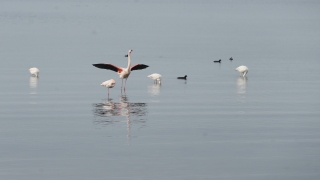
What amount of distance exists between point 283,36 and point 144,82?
1540 inches

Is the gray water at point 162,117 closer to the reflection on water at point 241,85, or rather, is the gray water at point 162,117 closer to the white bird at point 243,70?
the reflection on water at point 241,85

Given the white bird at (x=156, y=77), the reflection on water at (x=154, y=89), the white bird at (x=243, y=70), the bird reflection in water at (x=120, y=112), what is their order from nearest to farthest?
the bird reflection in water at (x=120, y=112)
the reflection on water at (x=154, y=89)
the white bird at (x=156, y=77)
the white bird at (x=243, y=70)

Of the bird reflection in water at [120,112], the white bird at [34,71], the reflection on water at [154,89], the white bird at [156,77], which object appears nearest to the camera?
the bird reflection in water at [120,112]

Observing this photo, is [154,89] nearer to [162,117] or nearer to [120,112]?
[120,112]

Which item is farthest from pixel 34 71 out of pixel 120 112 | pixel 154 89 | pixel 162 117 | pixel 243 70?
pixel 162 117

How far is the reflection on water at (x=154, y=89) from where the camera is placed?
30.3 metres

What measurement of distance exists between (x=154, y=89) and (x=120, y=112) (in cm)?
629

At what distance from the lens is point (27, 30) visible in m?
75.6

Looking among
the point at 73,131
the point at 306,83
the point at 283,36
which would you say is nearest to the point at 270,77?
the point at 306,83

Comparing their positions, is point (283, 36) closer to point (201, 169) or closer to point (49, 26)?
point (49, 26)

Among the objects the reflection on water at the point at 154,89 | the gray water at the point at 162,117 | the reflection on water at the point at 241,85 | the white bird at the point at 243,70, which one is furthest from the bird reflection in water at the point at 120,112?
the white bird at the point at 243,70

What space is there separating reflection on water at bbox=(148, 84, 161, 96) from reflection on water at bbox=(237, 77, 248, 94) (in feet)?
10.5

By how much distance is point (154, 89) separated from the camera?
31500mm

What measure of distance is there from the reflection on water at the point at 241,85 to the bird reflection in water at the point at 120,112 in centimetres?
512
